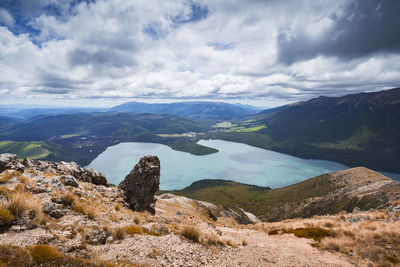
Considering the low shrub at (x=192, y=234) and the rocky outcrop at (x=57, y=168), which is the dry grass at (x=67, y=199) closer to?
the rocky outcrop at (x=57, y=168)

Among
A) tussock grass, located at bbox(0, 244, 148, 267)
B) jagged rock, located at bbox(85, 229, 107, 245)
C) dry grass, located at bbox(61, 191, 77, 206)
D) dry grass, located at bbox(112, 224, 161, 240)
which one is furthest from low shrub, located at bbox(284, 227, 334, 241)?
dry grass, located at bbox(61, 191, 77, 206)

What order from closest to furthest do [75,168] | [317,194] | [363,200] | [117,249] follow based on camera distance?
[117,249] < [75,168] < [363,200] < [317,194]

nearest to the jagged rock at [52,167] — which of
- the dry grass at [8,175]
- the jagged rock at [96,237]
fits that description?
the dry grass at [8,175]

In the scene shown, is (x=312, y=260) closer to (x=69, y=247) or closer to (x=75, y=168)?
(x=69, y=247)

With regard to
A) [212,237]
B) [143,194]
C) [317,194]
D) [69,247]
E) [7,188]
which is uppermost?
[7,188]

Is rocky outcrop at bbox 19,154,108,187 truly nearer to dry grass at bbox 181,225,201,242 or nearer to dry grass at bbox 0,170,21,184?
dry grass at bbox 0,170,21,184

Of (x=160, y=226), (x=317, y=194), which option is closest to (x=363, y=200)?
(x=317, y=194)

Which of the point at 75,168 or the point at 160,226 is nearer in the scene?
the point at 160,226
